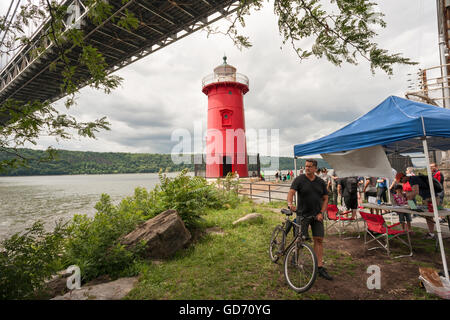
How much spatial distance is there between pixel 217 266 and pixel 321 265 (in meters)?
1.98

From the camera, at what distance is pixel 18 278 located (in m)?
3.05

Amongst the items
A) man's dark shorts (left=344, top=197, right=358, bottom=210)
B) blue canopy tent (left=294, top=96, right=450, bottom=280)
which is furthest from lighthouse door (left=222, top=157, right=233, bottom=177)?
blue canopy tent (left=294, top=96, right=450, bottom=280)

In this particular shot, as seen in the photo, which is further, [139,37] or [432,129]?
[139,37]

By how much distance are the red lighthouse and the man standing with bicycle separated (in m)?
15.6

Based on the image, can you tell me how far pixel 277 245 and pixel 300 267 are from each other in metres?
1.05

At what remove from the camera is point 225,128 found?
66.0 ft

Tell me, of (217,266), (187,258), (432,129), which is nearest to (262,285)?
(217,266)

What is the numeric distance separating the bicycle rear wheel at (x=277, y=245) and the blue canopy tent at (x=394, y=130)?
2444 mm

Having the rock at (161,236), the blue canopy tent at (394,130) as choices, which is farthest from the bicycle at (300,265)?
the rock at (161,236)

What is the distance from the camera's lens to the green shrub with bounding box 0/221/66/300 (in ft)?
9.84

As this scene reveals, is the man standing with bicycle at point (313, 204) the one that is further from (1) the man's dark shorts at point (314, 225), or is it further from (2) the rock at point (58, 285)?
(2) the rock at point (58, 285)

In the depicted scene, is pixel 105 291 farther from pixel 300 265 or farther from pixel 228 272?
pixel 300 265

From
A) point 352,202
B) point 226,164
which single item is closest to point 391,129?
point 352,202
